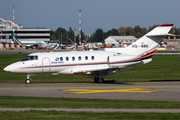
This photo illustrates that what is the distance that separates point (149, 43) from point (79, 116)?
53.3 feet

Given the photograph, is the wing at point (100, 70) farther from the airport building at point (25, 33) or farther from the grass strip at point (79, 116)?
the airport building at point (25, 33)

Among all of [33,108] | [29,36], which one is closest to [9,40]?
[29,36]

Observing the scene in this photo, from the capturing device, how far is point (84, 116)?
1147cm

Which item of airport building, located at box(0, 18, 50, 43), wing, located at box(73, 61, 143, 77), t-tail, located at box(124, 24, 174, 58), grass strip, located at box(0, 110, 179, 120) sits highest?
airport building, located at box(0, 18, 50, 43)

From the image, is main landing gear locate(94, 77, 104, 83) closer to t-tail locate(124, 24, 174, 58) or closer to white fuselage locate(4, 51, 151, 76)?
white fuselage locate(4, 51, 151, 76)

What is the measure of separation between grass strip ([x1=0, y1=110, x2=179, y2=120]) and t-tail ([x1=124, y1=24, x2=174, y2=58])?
14252 millimetres

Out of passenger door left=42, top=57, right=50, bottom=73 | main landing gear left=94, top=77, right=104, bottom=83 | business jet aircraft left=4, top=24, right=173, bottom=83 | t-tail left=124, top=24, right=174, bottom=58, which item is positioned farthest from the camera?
t-tail left=124, top=24, right=174, bottom=58

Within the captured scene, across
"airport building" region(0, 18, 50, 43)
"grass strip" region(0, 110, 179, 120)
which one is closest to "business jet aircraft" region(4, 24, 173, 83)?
"grass strip" region(0, 110, 179, 120)

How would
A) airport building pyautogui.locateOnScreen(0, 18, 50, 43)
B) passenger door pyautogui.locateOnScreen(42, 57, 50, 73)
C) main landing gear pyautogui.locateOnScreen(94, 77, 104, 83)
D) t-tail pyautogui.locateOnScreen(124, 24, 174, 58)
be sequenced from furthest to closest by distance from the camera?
airport building pyautogui.locateOnScreen(0, 18, 50, 43) → t-tail pyautogui.locateOnScreen(124, 24, 174, 58) → main landing gear pyautogui.locateOnScreen(94, 77, 104, 83) → passenger door pyautogui.locateOnScreen(42, 57, 50, 73)

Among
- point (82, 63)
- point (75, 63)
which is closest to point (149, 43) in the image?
point (82, 63)

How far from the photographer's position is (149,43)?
84.5 feet

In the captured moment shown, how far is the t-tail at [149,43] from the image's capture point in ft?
83.4

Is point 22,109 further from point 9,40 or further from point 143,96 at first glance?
point 9,40

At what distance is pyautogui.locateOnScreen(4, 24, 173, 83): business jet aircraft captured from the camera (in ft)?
78.7
